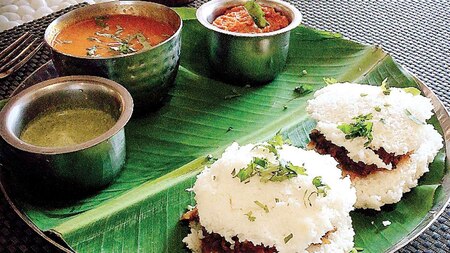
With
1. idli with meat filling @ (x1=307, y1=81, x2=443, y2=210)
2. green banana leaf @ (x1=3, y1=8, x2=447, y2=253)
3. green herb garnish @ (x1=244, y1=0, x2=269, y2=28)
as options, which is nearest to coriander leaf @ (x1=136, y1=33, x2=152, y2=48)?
green banana leaf @ (x1=3, y1=8, x2=447, y2=253)

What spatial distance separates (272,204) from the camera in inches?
73.6

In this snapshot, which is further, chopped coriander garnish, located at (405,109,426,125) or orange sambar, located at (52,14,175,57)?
orange sambar, located at (52,14,175,57)

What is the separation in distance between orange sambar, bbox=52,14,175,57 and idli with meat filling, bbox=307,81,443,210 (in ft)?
3.37

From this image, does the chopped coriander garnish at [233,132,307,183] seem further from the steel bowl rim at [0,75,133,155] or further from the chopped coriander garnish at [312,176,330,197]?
the steel bowl rim at [0,75,133,155]

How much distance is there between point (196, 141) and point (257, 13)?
3.01ft

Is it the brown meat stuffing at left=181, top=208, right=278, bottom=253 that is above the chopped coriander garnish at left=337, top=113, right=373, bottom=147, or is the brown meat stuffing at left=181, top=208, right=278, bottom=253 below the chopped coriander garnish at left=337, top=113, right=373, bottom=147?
below

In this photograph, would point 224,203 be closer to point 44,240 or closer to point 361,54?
point 44,240

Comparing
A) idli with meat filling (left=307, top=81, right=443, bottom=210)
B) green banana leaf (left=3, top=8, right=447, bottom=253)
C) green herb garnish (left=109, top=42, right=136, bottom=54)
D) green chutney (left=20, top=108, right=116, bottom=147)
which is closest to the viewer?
green banana leaf (left=3, top=8, right=447, bottom=253)

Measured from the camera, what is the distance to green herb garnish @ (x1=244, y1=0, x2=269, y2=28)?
312 cm

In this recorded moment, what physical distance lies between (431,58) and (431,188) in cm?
140

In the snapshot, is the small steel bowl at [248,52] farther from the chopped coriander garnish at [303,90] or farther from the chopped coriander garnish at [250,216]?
the chopped coriander garnish at [250,216]

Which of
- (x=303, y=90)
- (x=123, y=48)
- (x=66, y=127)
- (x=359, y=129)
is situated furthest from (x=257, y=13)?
(x=66, y=127)

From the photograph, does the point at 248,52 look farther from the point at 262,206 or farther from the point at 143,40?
the point at 262,206

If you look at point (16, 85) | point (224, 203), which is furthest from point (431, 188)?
point (16, 85)
